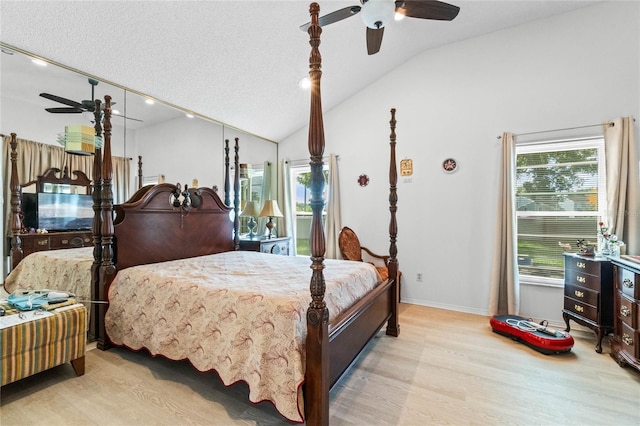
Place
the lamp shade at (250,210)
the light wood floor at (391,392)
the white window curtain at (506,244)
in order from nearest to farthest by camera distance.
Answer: the light wood floor at (391,392), the white window curtain at (506,244), the lamp shade at (250,210)

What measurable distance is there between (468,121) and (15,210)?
5.02 meters

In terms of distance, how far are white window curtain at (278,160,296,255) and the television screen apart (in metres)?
2.85

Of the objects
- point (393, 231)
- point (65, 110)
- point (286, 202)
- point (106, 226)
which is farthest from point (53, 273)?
point (393, 231)

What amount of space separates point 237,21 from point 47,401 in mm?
3365

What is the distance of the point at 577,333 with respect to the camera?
3084mm

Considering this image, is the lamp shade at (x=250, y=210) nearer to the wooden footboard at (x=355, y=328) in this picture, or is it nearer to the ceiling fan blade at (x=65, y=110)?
the ceiling fan blade at (x=65, y=110)

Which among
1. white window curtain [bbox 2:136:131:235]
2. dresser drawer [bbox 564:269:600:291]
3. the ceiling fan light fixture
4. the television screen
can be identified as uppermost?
the ceiling fan light fixture

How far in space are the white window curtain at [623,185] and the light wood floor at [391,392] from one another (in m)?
1.18

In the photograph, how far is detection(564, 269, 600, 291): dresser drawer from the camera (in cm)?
270

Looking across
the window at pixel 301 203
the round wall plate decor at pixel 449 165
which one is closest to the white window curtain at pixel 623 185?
the round wall plate decor at pixel 449 165

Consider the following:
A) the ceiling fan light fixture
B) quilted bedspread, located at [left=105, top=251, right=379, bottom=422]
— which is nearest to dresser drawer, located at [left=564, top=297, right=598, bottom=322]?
quilted bedspread, located at [left=105, top=251, right=379, bottom=422]

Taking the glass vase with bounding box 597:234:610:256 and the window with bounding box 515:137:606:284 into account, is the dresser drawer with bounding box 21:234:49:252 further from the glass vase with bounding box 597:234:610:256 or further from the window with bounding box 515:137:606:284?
the glass vase with bounding box 597:234:610:256

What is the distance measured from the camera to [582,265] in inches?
111

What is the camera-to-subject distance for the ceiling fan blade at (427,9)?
6.87 feet
